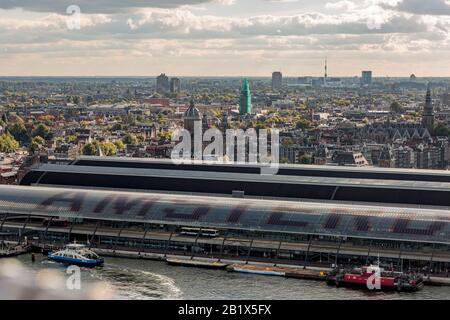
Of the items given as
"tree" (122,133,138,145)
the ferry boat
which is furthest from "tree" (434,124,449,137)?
the ferry boat

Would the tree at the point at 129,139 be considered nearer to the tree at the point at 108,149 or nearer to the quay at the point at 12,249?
the tree at the point at 108,149

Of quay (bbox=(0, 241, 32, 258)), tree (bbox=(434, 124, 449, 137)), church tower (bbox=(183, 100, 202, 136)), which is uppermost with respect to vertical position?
church tower (bbox=(183, 100, 202, 136))

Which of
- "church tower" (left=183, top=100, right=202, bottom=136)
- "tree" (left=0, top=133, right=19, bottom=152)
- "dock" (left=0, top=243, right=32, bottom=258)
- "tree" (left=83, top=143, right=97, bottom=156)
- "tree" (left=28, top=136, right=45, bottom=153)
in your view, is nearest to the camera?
"dock" (left=0, top=243, right=32, bottom=258)

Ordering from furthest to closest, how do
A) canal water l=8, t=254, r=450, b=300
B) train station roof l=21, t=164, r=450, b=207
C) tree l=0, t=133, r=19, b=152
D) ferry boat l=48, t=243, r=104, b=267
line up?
tree l=0, t=133, r=19, b=152, train station roof l=21, t=164, r=450, b=207, ferry boat l=48, t=243, r=104, b=267, canal water l=8, t=254, r=450, b=300

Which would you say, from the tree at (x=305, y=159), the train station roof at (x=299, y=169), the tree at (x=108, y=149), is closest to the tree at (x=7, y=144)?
the tree at (x=108, y=149)

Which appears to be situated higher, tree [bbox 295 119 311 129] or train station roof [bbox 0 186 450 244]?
train station roof [bbox 0 186 450 244]

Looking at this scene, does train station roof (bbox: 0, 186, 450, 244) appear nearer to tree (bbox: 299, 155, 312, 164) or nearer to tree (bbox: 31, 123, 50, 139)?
tree (bbox: 299, 155, 312, 164)

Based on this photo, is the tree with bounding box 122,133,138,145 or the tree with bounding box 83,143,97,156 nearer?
the tree with bounding box 83,143,97,156
